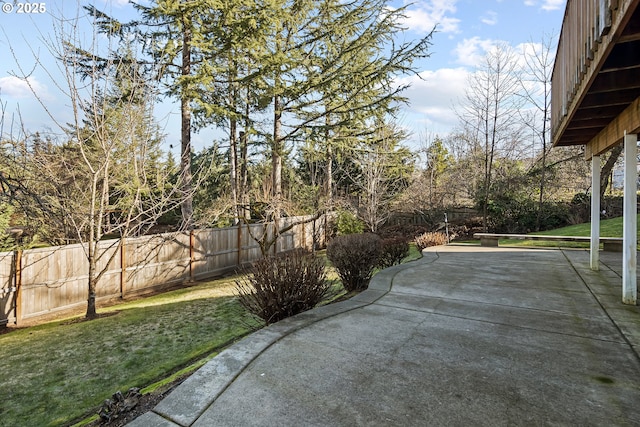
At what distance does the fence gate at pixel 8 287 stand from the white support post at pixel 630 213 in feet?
34.3

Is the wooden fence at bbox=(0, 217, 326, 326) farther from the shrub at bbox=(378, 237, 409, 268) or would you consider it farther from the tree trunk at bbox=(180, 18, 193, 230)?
the shrub at bbox=(378, 237, 409, 268)

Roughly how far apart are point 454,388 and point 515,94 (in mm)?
19006

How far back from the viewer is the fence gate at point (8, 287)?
668 cm

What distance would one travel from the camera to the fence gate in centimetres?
668

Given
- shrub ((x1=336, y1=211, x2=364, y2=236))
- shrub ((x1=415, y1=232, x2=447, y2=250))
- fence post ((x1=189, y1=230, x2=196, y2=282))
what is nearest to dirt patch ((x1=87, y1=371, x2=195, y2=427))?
fence post ((x1=189, y1=230, x2=196, y2=282))

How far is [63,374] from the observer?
14.9ft

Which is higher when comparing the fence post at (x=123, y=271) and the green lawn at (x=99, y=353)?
the fence post at (x=123, y=271)

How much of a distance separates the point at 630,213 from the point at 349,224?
12166 mm

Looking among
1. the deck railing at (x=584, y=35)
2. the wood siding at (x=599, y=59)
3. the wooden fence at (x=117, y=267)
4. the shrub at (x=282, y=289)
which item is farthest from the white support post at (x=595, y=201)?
the wooden fence at (x=117, y=267)

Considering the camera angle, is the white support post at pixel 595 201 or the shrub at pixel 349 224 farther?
the shrub at pixel 349 224

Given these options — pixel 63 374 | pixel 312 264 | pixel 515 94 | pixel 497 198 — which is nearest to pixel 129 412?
pixel 312 264

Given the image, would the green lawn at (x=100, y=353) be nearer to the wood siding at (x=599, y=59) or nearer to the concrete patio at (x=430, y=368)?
the concrete patio at (x=430, y=368)
